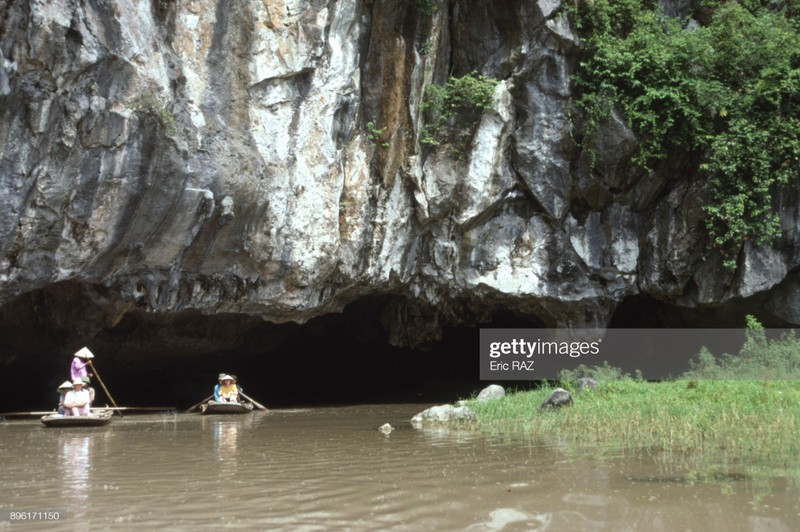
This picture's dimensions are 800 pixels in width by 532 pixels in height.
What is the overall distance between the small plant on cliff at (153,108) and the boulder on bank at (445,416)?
17.2 ft

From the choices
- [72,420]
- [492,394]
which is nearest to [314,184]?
[492,394]

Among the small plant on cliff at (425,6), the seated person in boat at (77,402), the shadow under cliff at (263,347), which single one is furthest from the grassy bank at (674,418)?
the small plant on cliff at (425,6)

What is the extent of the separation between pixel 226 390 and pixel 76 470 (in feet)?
24.9

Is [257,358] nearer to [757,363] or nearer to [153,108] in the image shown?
[153,108]

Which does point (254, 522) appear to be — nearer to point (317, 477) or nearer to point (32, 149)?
point (317, 477)

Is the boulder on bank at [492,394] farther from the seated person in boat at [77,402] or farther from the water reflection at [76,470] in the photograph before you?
the water reflection at [76,470]

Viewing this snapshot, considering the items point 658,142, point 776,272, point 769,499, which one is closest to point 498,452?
point 769,499

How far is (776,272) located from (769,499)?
11.9m

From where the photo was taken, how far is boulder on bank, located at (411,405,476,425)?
887 centimetres

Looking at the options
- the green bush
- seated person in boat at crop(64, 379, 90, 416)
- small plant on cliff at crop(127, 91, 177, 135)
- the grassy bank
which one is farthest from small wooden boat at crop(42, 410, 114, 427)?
the green bush

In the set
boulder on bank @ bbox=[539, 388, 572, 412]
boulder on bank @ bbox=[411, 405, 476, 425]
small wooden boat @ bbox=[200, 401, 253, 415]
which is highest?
boulder on bank @ bbox=[539, 388, 572, 412]

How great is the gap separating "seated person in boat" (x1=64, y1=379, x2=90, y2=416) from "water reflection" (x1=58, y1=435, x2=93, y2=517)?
171cm

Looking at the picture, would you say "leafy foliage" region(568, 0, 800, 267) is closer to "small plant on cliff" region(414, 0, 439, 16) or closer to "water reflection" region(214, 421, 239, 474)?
"small plant on cliff" region(414, 0, 439, 16)

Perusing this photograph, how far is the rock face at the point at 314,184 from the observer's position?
916cm
